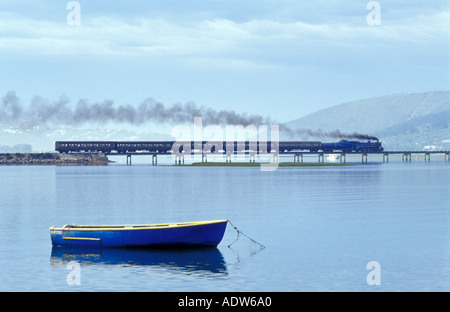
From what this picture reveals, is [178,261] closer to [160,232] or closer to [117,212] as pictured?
[160,232]

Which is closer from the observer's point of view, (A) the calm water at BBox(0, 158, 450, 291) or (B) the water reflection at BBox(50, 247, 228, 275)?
(A) the calm water at BBox(0, 158, 450, 291)

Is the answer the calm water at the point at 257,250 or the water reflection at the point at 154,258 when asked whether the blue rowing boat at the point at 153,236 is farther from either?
the calm water at the point at 257,250

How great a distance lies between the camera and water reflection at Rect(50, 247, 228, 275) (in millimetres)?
40906

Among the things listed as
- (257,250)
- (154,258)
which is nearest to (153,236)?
(154,258)

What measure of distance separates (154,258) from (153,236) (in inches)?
128

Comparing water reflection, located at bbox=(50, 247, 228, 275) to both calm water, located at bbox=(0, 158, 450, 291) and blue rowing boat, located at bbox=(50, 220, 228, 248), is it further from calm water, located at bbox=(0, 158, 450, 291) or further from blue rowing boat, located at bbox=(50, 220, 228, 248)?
blue rowing boat, located at bbox=(50, 220, 228, 248)

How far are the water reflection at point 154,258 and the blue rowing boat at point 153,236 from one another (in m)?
0.50

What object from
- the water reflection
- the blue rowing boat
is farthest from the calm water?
the blue rowing boat

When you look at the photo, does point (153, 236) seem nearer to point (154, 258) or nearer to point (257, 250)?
point (154, 258)

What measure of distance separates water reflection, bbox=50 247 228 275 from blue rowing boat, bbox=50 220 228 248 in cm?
50

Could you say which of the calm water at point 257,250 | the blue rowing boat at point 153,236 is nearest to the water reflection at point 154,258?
the calm water at point 257,250

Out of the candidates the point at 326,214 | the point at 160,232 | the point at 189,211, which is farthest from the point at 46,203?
the point at 160,232

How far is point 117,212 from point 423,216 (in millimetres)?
33417

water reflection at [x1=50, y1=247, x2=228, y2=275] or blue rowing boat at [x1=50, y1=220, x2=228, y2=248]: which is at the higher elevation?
blue rowing boat at [x1=50, y1=220, x2=228, y2=248]
